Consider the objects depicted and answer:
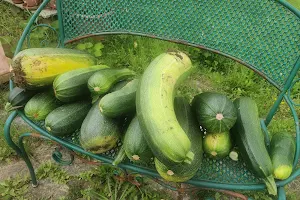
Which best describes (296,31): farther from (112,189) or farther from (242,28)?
(112,189)

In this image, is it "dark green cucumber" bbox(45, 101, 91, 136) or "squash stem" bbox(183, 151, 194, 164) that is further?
"dark green cucumber" bbox(45, 101, 91, 136)

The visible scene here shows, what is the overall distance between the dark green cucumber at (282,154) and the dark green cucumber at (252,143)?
0.04 metres

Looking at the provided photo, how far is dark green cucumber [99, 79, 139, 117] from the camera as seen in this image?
65.8 inches

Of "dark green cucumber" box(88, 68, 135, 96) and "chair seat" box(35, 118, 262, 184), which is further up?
"dark green cucumber" box(88, 68, 135, 96)

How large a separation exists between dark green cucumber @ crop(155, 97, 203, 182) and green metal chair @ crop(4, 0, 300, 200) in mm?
144

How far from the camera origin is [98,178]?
8.59ft

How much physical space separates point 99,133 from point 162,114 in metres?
0.40

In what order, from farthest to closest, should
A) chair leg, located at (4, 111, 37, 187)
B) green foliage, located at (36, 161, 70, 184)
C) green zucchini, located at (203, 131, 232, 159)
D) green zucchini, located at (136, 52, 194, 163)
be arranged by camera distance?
green foliage, located at (36, 161, 70, 184) → chair leg, located at (4, 111, 37, 187) → green zucchini, located at (203, 131, 232, 159) → green zucchini, located at (136, 52, 194, 163)

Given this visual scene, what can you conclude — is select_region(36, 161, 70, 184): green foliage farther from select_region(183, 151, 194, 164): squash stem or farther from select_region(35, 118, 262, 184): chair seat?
select_region(183, 151, 194, 164): squash stem

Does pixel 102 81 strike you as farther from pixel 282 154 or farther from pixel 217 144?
pixel 282 154

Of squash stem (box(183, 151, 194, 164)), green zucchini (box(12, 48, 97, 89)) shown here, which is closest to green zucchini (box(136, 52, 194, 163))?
squash stem (box(183, 151, 194, 164))

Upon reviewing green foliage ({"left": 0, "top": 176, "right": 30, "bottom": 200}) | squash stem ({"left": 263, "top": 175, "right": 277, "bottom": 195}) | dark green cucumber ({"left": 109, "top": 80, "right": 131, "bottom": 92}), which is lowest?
green foliage ({"left": 0, "top": 176, "right": 30, "bottom": 200})

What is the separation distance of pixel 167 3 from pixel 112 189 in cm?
133

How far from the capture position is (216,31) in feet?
7.04
